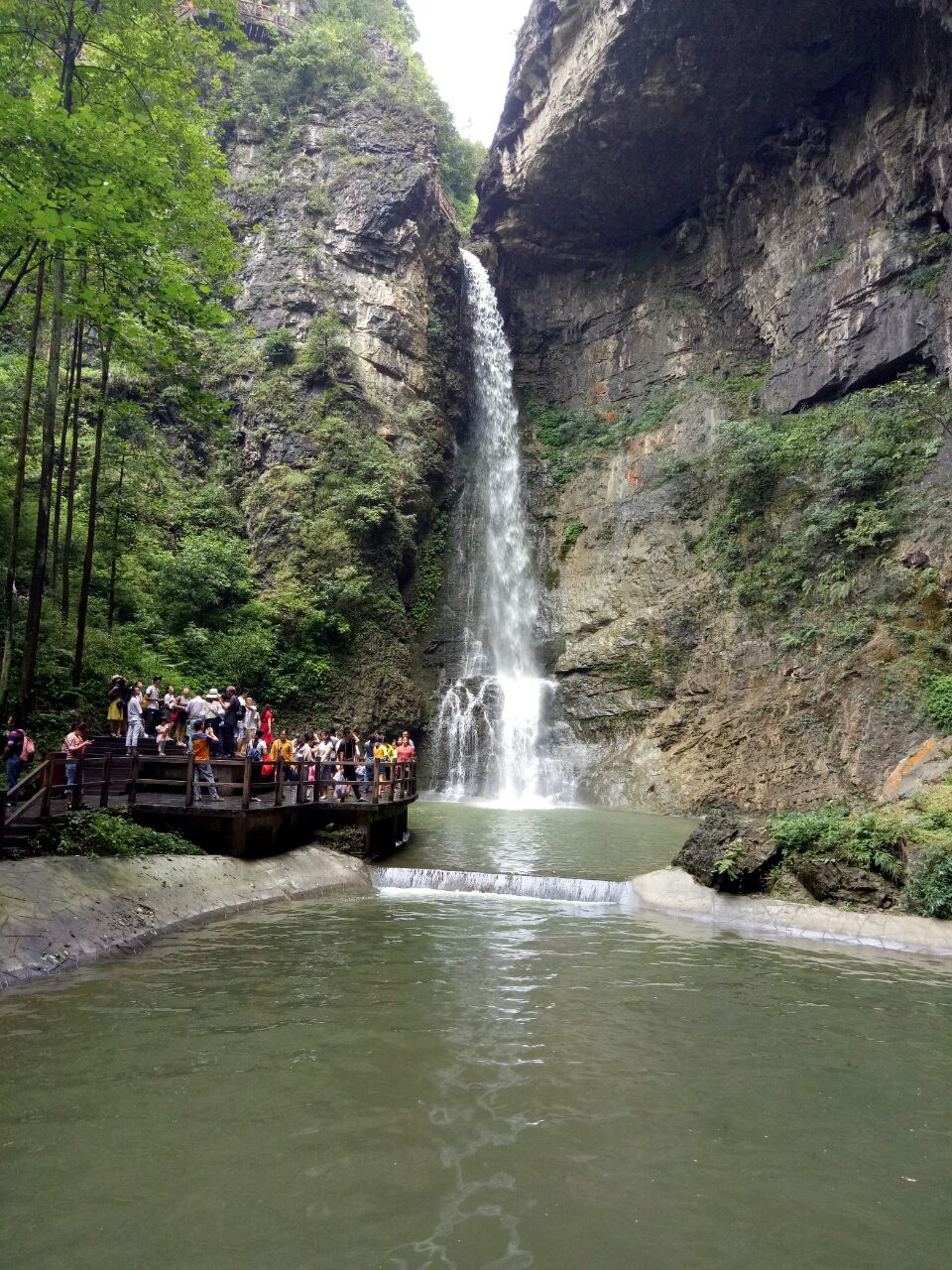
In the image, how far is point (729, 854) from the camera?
12.6 metres

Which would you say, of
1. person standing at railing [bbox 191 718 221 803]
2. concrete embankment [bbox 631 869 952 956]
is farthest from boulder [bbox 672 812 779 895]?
person standing at railing [bbox 191 718 221 803]

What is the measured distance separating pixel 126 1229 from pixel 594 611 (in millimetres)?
29214

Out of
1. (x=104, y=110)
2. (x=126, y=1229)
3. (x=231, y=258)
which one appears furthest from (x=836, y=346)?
(x=126, y=1229)

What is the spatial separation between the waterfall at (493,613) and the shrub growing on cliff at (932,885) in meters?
16.7

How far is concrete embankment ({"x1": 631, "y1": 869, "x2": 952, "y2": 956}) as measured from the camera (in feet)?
34.2

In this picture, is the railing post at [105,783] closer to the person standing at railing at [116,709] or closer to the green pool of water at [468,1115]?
the green pool of water at [468,1115]

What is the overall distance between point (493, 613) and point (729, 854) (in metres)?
22.5

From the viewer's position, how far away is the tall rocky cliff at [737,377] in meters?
22.0

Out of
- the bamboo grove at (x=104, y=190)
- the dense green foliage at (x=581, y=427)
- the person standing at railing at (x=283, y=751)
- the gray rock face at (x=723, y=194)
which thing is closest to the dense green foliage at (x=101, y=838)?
the bamboo grove at (x=104, y=190)

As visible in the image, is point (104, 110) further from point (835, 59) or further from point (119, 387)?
point (835, 59)

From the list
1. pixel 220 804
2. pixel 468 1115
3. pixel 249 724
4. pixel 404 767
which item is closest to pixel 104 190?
pixel 220 804

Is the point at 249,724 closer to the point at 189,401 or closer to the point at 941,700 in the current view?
the point at 189,401

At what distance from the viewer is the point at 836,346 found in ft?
93.0

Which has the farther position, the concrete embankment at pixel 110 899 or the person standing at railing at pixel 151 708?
the person standing at railing at pixel 151 708
